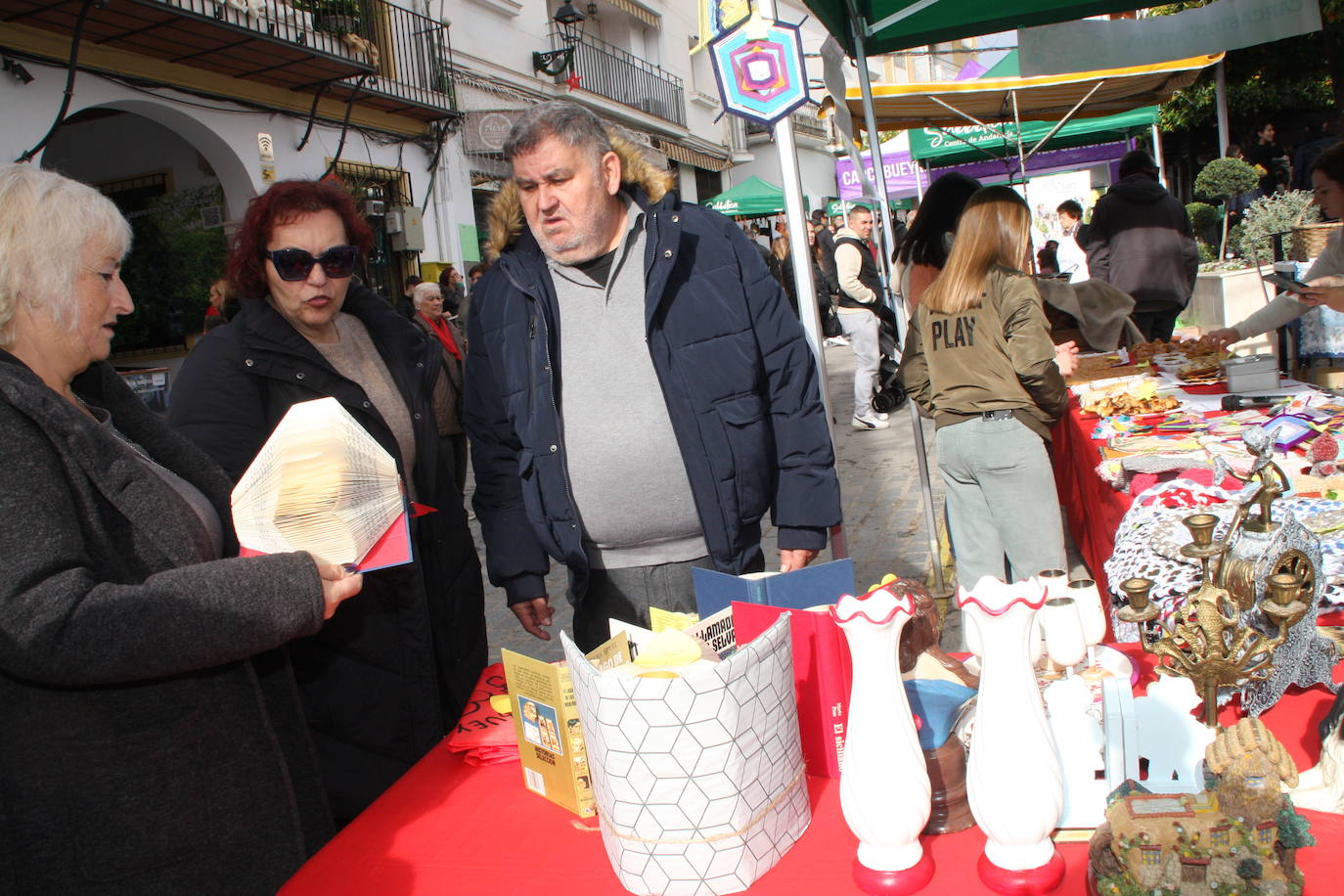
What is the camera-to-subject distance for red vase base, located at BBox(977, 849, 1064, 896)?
1.15 meters

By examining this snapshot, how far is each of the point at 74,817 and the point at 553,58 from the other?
1624 cm

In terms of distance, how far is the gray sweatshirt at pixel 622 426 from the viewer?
85.0 inches

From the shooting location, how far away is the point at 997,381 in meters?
3.19

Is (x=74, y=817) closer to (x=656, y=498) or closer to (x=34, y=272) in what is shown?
(x=34, y=272)

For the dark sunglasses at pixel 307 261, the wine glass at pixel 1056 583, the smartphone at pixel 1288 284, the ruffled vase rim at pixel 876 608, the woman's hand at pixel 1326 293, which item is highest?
the dark sunglasses at pixel 307 261

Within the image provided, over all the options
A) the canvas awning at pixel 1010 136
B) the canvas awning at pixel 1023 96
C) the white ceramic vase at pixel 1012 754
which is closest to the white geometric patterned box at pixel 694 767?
the white ceramic vase at pixel 1012 754

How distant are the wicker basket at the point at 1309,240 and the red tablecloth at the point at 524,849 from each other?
416cm

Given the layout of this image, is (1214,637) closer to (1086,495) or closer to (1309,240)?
(1086,495)

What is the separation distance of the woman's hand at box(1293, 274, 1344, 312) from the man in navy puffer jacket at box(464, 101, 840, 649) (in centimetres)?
236

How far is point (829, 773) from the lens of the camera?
1.50m

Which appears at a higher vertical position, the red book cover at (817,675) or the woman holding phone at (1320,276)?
the woman holding phone at (1320,276)

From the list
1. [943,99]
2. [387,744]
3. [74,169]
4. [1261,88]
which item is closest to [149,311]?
[74,169]

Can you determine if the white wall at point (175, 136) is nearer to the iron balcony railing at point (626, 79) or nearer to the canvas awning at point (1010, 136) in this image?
the iron balcony railing at point (626, 79)

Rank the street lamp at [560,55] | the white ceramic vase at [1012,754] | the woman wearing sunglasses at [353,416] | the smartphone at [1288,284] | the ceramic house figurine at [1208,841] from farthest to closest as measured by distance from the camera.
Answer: the street lamp at [560,55] < the smartphone at [1288,284] < the woman wearing sunglasses at [353,416] < the white ceramic vase at [1012,754] < the ceramic house figurine at [1208,841]
